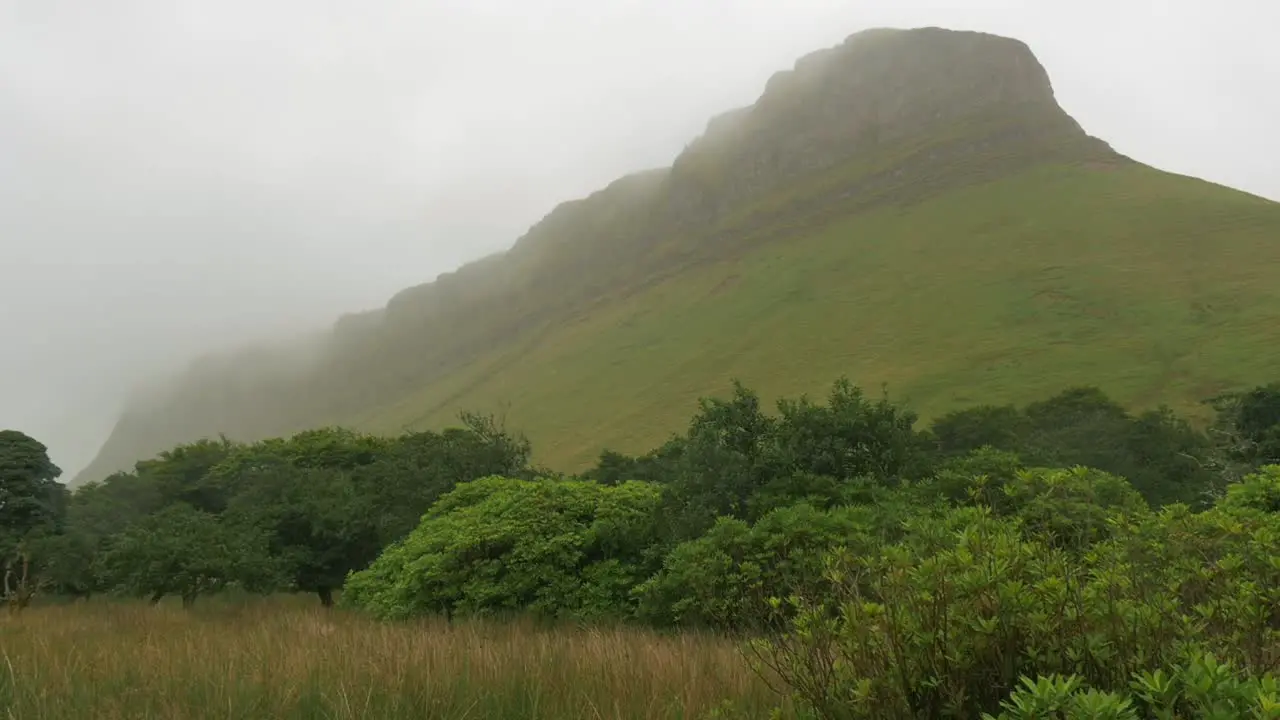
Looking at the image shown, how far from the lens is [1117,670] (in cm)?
277

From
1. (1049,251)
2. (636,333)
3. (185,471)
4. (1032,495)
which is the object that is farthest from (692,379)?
(1032,495)

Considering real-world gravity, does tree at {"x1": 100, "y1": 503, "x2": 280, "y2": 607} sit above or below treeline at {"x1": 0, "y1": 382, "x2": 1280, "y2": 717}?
below

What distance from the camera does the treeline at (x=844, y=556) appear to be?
114 inches

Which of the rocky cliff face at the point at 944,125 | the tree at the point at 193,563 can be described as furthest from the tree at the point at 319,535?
the rocky cliff face at the point at 944,125

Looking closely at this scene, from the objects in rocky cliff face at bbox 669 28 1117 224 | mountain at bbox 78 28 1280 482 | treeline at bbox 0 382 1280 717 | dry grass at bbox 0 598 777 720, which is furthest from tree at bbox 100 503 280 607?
rocky cliff face at bbox 669 28 1117 224

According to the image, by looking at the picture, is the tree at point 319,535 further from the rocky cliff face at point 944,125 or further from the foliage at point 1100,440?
the rocky cliff face at point 944,125

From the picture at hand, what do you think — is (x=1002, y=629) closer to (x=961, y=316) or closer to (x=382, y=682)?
(x=382, y=682)

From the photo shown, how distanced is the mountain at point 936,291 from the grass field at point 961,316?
36 centimetres

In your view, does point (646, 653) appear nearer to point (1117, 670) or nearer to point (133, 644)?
point (1117, 670)

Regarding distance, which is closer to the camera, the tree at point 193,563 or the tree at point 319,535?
the tree at point 193,563

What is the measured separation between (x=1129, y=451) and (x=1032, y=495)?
37.5 meters

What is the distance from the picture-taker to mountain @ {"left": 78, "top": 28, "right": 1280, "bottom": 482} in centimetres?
7750

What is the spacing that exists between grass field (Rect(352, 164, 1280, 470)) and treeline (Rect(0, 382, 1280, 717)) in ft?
138

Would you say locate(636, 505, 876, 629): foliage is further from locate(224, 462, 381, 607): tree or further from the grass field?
the grass field
